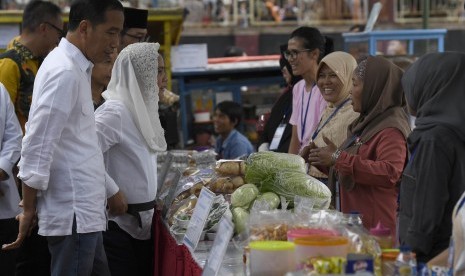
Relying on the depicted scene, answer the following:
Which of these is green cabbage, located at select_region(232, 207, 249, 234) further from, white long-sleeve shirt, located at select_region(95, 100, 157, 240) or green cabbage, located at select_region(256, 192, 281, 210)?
white long-sleeve shirt, located at select_region(95, 100, 157, 240)

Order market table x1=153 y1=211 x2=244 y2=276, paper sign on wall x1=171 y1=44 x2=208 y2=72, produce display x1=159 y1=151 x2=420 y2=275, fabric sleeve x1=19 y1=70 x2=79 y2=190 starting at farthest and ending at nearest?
1. paper sign on wall x1=171 y1=44 x2=208 y2=72
2. fabric sleeve x1=19 y1=70 x2=79 y2=190
3. market table x1=153 y1=211 x2=244 y2=276
4. produce display x1=159 y1=151 x2=420 y2=275

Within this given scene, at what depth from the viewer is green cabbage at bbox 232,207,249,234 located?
3.63 meters

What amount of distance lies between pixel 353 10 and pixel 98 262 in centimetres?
2295

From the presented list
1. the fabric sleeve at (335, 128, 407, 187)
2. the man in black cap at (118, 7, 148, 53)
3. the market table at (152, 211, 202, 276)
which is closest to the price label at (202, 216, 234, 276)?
the market table at (152, 211, 202, 276)

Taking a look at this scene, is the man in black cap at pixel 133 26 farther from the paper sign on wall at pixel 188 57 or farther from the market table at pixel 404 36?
the market table at pixel 404 36

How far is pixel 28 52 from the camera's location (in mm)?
5434

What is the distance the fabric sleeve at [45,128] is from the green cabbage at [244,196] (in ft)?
2.63

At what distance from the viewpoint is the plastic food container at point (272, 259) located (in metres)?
2.69

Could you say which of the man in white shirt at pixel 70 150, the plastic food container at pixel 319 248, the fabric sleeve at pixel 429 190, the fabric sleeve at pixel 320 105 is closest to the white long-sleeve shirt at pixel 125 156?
the man in white shirt at pixel 70 150

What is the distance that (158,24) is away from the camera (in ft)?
29.0

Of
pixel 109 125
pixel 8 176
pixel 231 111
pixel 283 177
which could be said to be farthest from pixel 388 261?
pixel 231 111

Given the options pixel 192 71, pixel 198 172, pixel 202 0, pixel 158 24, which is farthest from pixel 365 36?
pixel 202 0

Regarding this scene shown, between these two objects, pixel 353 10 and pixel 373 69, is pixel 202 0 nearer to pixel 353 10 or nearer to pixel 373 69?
pixel 353 10

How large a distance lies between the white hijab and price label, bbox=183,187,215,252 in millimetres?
960
